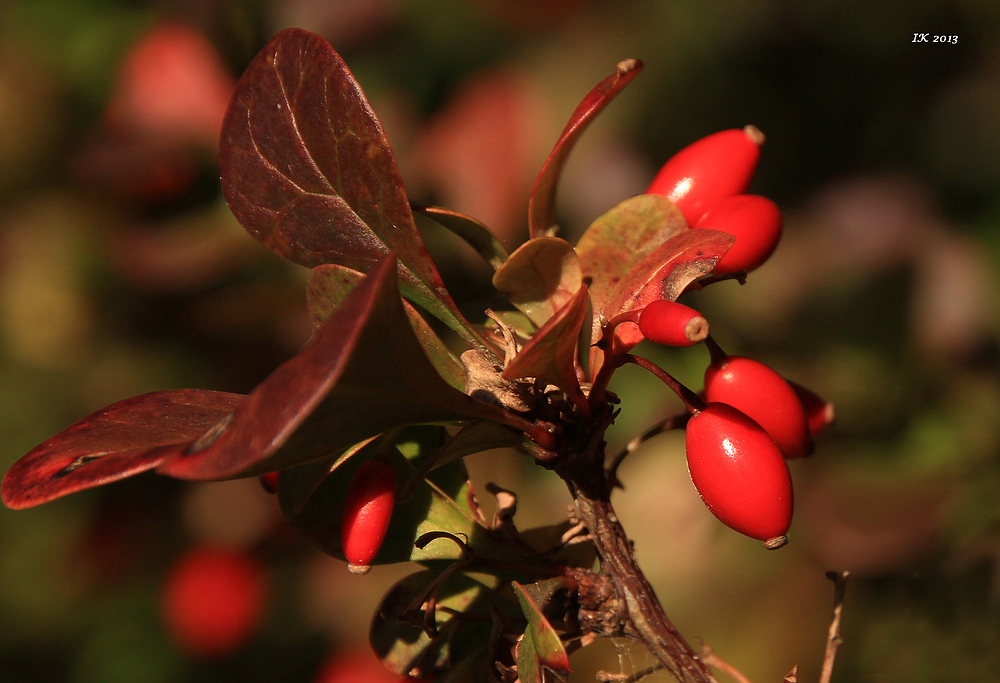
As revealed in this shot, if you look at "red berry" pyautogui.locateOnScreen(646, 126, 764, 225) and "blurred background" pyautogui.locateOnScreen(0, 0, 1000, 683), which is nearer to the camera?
"red berry" pyautogui.locateOnScreen(646, 126, 764, 225)

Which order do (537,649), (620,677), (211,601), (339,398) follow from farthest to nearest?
1. (211,601)
2. (620,677)
3. (537,649)
4. (339,398)

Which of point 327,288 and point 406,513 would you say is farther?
point 406,513

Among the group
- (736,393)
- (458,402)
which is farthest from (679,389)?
(458,402)

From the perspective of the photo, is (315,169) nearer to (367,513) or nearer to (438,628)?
(367,513)

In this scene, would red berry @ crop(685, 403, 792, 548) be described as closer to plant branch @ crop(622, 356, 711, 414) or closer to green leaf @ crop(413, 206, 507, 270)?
plant branch @ crop(622, 356, 711, 414)

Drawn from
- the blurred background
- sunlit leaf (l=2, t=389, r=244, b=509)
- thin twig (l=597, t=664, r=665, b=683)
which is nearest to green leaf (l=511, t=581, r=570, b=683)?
thin twig (l=597, t=664, r=665, b=683)

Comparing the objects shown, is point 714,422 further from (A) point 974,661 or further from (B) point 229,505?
(B) point 229,505

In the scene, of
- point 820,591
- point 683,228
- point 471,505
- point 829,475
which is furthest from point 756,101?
point 471,505

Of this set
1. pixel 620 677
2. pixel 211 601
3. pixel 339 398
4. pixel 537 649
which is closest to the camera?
pixel 339 398
